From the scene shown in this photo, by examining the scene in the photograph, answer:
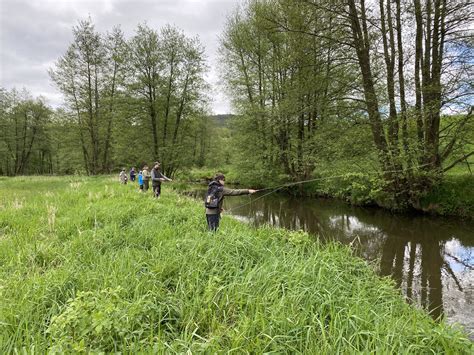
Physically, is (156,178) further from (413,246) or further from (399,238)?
(413,246)

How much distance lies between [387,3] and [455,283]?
40.8 feet

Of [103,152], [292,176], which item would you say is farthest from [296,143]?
[103,152]

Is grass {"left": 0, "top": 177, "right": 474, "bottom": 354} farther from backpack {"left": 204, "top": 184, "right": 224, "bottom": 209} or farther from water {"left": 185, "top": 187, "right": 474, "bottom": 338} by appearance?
water {"left": 185, "top": 187, "right": 474, "bottom": 338}

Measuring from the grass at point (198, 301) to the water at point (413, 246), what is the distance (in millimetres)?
1780

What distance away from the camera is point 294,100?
50.7 ft

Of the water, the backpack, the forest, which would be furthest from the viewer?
the forest

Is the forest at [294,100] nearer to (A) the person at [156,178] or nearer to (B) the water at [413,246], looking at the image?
(B) the water at [413,246]

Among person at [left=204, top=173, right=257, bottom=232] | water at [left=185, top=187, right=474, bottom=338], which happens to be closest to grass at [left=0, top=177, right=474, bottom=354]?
person at [left=204, top=173, right=257, bottom=232]

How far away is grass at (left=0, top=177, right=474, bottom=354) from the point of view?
252 centimetres

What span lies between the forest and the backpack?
463 cm

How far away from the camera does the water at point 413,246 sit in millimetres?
5817

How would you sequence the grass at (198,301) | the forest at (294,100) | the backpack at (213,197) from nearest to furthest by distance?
the grass at (198,301) < the backpack at (213,197) < the forest at (294,100)

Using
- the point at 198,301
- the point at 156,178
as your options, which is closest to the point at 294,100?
the point at 156,178

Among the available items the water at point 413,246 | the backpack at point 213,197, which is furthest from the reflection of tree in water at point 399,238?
the backpack at point 213,197
